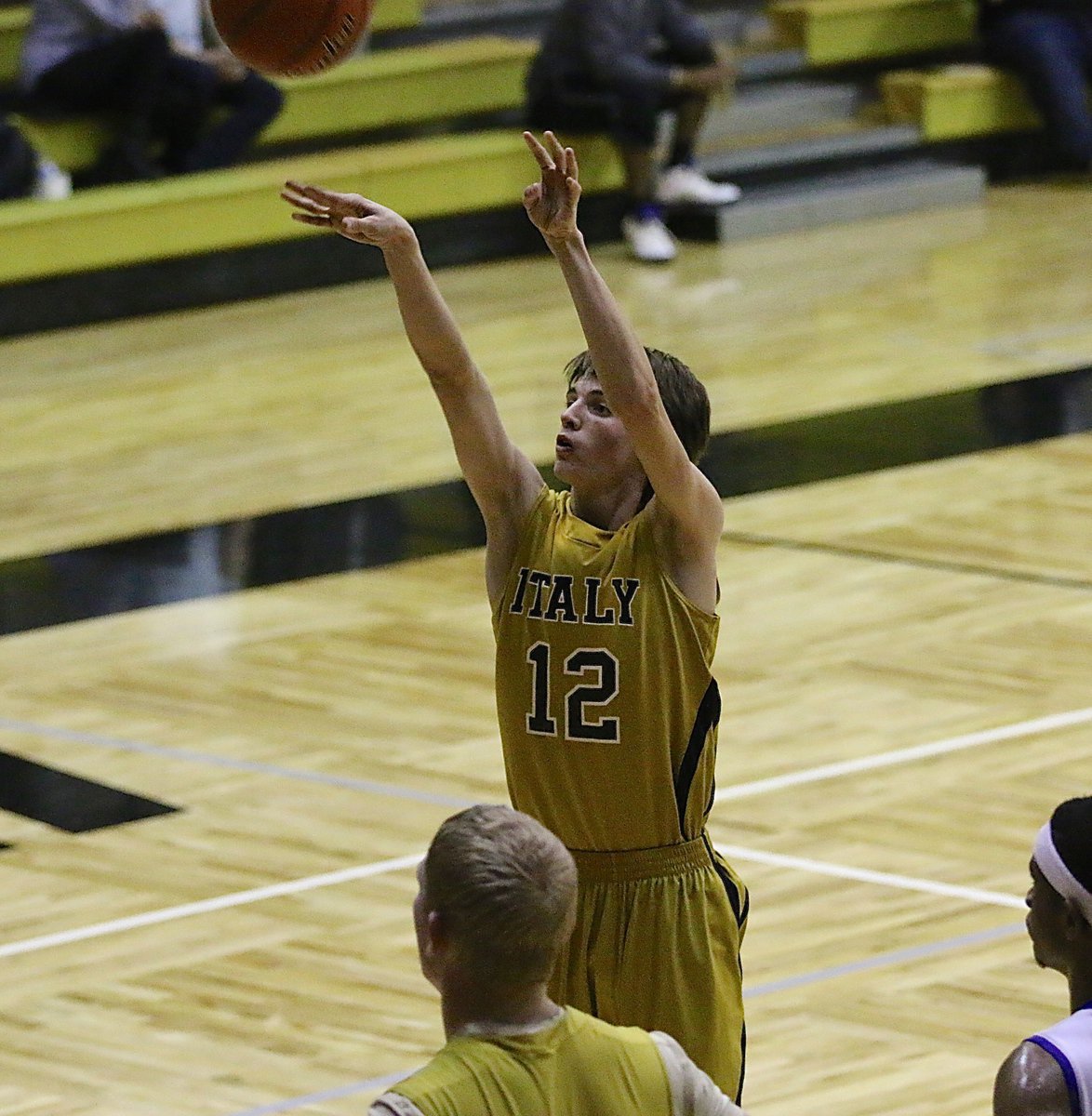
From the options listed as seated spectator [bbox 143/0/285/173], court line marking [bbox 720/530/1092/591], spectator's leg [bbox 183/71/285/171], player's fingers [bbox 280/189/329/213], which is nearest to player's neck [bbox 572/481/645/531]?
player's fingers [bbox 280/189/329/213]

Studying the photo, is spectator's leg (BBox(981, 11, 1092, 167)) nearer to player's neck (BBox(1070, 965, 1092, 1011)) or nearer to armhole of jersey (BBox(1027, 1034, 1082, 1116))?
player's neck (BBox(1070, 965, 1092, 1011))

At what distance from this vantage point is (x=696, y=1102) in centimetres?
222

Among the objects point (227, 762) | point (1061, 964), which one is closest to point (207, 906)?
point (227, 762)

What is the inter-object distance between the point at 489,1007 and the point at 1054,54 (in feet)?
38.0

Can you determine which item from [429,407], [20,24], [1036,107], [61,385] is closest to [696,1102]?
[429,407]

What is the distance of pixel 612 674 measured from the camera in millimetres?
3078

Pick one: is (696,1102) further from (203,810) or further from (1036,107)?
(1036,107)

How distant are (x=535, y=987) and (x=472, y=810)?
0.16 metres

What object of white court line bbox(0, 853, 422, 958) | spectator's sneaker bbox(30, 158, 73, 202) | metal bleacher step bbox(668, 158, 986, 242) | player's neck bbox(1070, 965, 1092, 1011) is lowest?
metal bleacher step bbox(668, 158, 986, 242)

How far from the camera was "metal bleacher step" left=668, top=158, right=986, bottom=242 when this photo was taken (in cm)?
1220

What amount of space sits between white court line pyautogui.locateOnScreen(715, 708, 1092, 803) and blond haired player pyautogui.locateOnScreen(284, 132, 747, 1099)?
7.12ft

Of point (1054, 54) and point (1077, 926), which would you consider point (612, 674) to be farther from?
point (1054, 54)

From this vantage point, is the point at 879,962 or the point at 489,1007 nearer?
the point at 489,1007

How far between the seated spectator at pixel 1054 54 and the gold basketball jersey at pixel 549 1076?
11.4 meters
